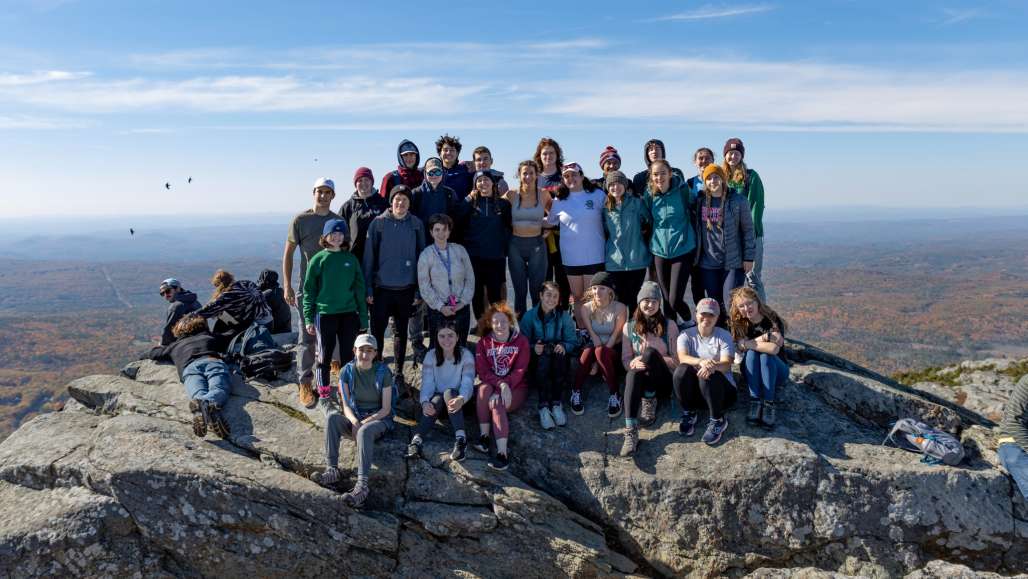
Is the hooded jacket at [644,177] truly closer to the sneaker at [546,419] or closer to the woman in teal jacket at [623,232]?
the woman in teal jacket at [623,232]

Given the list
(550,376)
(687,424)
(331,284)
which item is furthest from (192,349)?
(687,424)

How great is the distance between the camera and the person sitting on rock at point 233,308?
12805 mm

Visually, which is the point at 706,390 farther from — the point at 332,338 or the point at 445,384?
the point at 332,338

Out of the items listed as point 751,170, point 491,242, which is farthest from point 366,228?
point 751,170

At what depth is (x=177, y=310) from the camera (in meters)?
13.1

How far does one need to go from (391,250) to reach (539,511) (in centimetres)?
534

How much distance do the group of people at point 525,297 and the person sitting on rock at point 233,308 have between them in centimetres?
67

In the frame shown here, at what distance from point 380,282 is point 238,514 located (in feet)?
14.8

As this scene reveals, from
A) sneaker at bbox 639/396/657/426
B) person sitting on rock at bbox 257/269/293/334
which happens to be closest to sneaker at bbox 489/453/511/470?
sneaker at bbox 639/396/657/426

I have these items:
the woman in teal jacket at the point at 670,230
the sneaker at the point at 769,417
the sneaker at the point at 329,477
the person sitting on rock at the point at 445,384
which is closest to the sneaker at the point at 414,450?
the person sitting on rock at the point at 445,384

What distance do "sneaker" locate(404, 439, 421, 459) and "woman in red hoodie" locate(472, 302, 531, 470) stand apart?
3.35 ft

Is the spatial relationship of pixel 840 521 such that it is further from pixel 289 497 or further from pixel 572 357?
pixel 289 497

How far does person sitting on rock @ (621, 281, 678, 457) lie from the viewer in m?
9.43

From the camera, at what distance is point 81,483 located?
30.8ft
